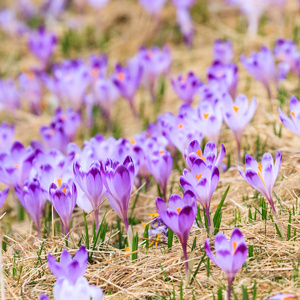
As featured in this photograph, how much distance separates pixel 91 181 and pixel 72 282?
52cm

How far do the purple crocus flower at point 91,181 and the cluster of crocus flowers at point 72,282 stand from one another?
1.31 feet

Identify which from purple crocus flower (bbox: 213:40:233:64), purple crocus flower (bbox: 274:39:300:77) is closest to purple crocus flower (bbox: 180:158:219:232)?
purple crocus flower (bbox: 274:39:300:77)

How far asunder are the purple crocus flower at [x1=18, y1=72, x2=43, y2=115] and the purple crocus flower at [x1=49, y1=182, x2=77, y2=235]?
265 cm

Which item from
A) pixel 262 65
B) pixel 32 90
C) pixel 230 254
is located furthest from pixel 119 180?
pixel 32 90

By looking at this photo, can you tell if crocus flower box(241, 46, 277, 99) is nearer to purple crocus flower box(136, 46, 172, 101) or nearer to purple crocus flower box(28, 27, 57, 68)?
purple crocus flower box(136, 46, 172, 101)

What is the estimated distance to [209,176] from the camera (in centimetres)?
195

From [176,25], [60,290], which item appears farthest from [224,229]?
[176,25]

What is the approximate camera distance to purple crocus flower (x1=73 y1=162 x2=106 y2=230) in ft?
6.78

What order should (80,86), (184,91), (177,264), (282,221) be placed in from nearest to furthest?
(177,264), (282,221), (184,91), (80,86)

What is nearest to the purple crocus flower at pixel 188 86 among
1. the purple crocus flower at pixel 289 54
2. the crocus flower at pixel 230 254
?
the purple crocus flower at pixel 289 54

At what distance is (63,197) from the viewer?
2.11 meters

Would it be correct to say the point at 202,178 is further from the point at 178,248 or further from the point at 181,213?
the point at 178,248

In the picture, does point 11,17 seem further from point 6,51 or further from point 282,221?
point 282,221

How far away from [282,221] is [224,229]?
0.25m
